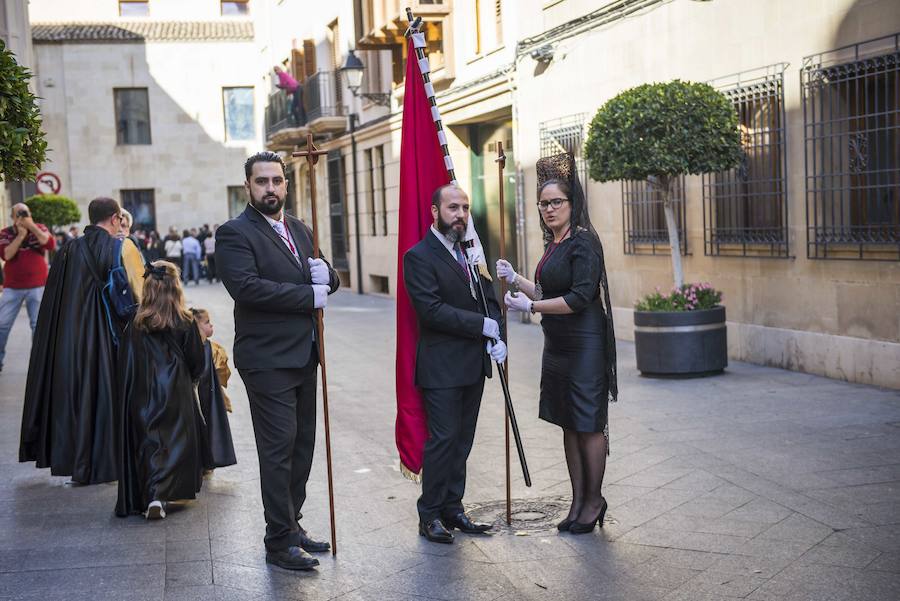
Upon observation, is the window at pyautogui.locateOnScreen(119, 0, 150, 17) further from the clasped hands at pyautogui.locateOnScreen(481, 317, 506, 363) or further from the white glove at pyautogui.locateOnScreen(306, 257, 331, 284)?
the clasped hands at pyautogui.locateOnScreen(481, 317, 506, 363)

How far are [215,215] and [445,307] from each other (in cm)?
3913

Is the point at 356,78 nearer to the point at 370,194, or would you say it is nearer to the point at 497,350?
the point at 370,194

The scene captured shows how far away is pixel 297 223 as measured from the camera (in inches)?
228

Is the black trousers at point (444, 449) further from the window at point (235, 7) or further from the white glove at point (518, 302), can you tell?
the window at point (235, 7)

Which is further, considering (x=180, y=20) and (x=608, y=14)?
(x=180, y=20)

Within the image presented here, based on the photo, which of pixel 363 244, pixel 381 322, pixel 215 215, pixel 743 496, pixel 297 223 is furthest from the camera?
pixel 215 215

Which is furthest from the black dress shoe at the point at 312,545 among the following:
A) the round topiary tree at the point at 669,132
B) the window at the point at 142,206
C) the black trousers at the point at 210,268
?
the window at the point at 142,206

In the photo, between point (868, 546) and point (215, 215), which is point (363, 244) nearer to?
point (215, 215)

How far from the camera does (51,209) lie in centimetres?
2862

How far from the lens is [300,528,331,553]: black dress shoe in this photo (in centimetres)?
563

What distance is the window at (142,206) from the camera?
140ft

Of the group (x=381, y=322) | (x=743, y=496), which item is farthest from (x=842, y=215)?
(x=381, y=322)

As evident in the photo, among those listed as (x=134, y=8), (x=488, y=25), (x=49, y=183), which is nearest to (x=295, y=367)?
(x=488, y=25)

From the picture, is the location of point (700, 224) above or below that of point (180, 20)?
below
